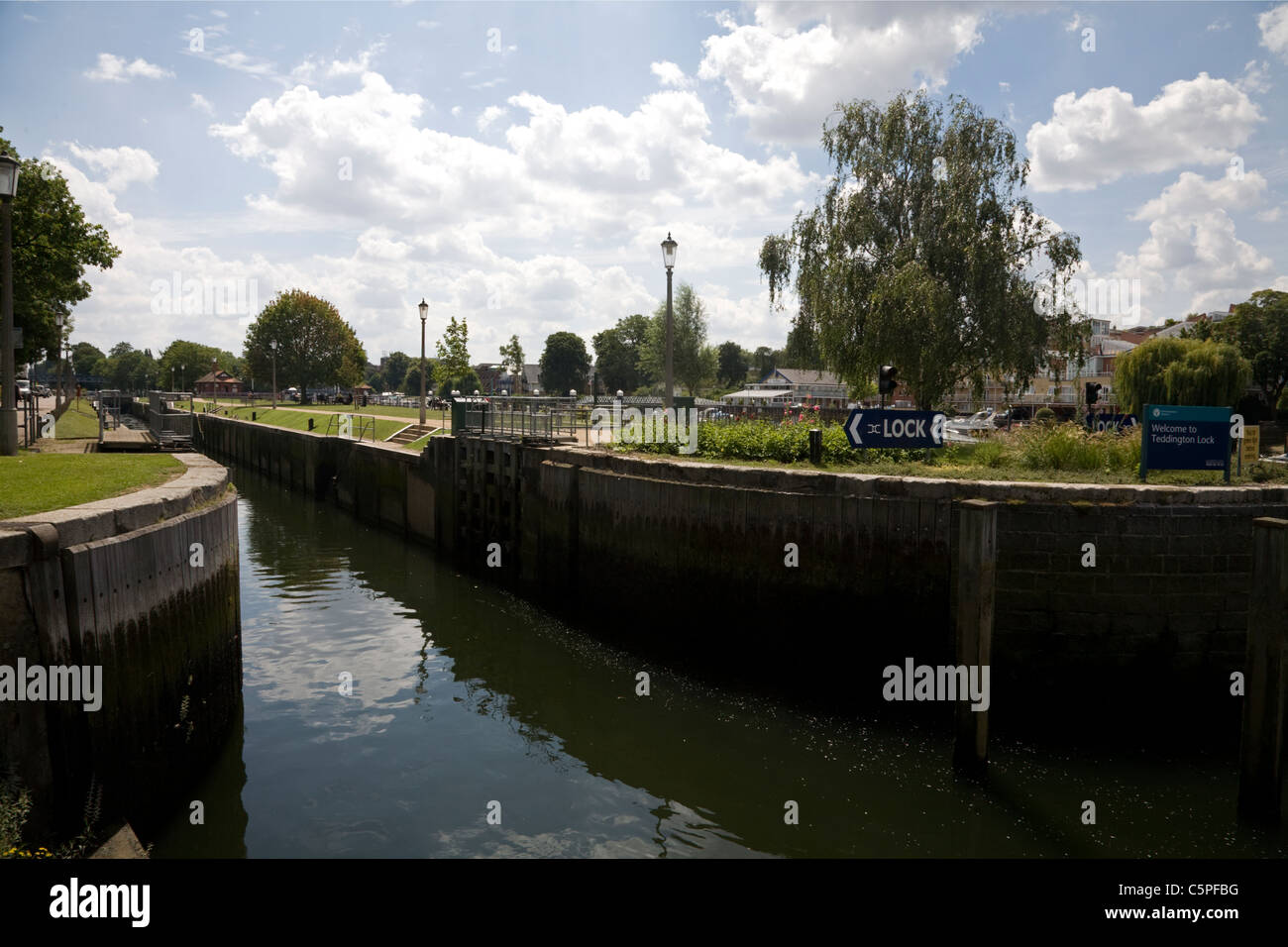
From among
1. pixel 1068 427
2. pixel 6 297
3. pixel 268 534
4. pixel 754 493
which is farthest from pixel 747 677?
pixel 268 534

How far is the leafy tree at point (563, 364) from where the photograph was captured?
129 m

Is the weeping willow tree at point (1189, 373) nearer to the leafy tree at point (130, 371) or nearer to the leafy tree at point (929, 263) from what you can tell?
the leafy tree at point (929, 263)

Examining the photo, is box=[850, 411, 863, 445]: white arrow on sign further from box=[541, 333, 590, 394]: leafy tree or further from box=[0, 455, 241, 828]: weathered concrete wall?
box=[541, 333, 590, 394]: leafy tree

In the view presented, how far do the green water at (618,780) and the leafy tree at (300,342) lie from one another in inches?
3445

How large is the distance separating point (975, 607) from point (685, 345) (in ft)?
266

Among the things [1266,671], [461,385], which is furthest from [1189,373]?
[461,385]

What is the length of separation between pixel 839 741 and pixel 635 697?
324 cm

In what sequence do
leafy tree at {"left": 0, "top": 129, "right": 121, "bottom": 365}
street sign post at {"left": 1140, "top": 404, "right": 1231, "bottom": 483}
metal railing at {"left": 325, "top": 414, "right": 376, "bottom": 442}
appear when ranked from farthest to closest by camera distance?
metal railing at {"left": 325, "top": 414, "right": 376, "bottom": 442} < leafy tree at {"left": 0, "top": 129, "right": 121, "bottom": 365} < street sign post at {"left": 1140, "top": 404, "right": 1231, "bottom": 483}

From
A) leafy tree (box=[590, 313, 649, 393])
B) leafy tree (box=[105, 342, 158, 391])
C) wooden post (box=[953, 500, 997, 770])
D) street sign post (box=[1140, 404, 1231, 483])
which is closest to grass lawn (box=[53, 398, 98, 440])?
wooden post (box=[953, 500, 997, 770])

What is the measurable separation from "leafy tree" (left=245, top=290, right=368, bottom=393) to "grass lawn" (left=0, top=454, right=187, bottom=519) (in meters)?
85.4

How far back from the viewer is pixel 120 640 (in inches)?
292

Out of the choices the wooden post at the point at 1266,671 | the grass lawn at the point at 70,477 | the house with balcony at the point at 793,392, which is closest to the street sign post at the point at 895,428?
the wooden post at the point at 1266,671

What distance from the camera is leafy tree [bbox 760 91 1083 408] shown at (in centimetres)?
2494

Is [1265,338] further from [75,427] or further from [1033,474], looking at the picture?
[75,427]
